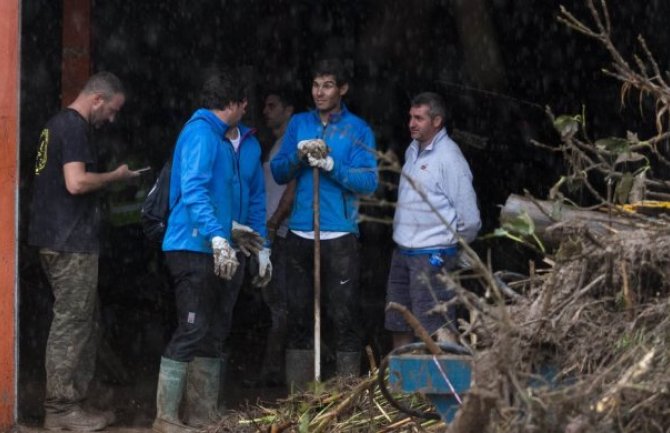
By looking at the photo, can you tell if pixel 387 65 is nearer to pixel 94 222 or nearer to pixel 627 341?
pixel 94 222

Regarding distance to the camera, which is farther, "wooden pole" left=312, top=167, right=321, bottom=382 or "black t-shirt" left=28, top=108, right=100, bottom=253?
"wooden pole" left=312, top=167, right=321, bottom=382

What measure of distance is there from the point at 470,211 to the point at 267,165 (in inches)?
66.6

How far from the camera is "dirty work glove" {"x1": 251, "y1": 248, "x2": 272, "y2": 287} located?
762 cm

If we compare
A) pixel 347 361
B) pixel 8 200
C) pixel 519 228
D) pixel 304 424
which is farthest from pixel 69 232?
pixel 519 228

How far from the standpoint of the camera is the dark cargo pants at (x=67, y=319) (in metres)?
7.30

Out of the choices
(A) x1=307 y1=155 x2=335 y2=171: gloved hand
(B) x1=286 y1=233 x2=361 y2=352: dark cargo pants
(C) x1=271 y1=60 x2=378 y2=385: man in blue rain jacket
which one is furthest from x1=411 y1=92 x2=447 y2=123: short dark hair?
(B) x1=286 y1=233 x2=361 y2=352: dark cargo pants

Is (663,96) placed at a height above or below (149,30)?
below

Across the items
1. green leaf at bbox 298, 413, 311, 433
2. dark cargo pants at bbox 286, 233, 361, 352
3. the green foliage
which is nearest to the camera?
the green foliage

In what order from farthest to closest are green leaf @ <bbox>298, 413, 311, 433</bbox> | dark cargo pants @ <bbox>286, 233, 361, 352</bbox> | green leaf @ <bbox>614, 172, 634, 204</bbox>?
dark cargo pants @ <bbox>286, 233, 361, 352</bbox> < green leaf @ <bbox>298, 413, 311, 433</bbox> < green leaf @ <bbox>614, 172, 634, 204</bbox>

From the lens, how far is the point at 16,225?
740 cm

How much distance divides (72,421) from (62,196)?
4.15 ft

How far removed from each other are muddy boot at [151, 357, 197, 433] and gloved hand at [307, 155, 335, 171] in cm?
141

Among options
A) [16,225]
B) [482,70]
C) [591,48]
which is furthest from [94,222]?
[591,48]

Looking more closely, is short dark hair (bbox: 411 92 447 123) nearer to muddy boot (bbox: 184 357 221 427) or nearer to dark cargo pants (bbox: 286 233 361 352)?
dark cargo pants (bbox: 286 233 361 352)
